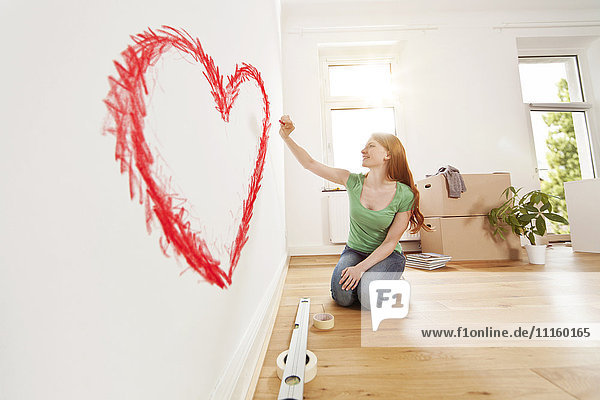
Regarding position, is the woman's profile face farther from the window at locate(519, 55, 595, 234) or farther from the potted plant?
the window at locate(519, 55, 595, 234)

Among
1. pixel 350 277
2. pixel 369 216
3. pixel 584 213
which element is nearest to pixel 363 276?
pixel 350 277

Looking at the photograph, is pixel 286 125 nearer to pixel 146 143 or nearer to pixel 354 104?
pixel 146 143

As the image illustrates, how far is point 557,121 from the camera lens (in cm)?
380

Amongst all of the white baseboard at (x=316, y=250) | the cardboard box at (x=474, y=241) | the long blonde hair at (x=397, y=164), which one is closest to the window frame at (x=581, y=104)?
the cardboard box at (x=474, y=241)

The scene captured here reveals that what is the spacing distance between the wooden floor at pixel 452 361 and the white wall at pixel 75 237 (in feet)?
1.67

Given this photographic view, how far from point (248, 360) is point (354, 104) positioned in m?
3.42

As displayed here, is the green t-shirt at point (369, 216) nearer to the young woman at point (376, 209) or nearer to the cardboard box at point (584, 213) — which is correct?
the young woman at point (376, 209)

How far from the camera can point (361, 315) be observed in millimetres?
1309

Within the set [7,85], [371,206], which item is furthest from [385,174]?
[7,85]

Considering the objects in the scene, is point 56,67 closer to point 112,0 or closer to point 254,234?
point 112,0

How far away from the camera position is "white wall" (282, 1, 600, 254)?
3439 millimetres

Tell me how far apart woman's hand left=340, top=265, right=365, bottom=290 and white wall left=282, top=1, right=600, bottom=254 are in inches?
77.6

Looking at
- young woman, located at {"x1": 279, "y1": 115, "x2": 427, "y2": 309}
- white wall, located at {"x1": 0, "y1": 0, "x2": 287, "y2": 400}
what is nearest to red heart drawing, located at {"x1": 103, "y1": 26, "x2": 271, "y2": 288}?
white wall, located at {"x1": 0, "y1": 0, "x2": 287, "y2": 400}

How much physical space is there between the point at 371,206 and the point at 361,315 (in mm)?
569
